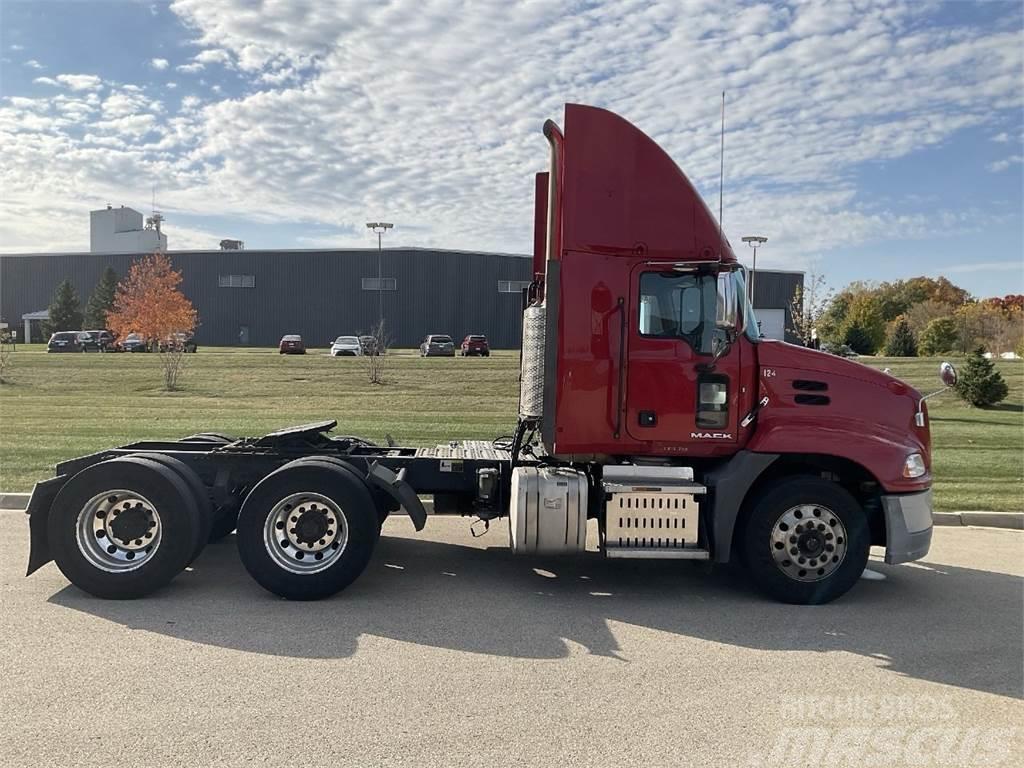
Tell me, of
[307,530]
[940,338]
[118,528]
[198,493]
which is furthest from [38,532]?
[940,338]

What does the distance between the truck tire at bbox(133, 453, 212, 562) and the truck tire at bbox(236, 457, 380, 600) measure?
405mm

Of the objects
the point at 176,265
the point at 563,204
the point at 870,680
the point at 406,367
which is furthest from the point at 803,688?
the point at 176,265

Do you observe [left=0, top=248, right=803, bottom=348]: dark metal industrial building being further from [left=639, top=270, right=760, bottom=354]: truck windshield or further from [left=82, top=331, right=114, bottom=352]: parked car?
[left=639, top=270, right=760, bottom=354]: truck windshield

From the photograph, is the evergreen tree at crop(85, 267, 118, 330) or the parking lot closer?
the parking lot

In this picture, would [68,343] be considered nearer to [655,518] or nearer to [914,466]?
[655,518]

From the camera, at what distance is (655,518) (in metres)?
6.04

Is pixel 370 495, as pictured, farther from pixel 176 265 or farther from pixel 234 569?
pixel 176 265

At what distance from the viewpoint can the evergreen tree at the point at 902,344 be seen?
155 feet

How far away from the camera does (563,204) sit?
238 inches

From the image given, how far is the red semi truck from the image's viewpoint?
5914mm

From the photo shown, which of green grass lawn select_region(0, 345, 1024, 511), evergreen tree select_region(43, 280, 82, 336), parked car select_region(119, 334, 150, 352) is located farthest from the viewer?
evergreen tree select_region(43, 280, 82, 336)

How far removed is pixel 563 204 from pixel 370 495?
2744 mm

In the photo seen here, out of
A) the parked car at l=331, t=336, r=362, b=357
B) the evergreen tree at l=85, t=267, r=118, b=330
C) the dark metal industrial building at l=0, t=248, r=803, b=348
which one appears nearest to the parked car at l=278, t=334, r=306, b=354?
the parked car at l=331, t=336, r=362, b=357

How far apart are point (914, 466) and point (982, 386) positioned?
18.7 metres
